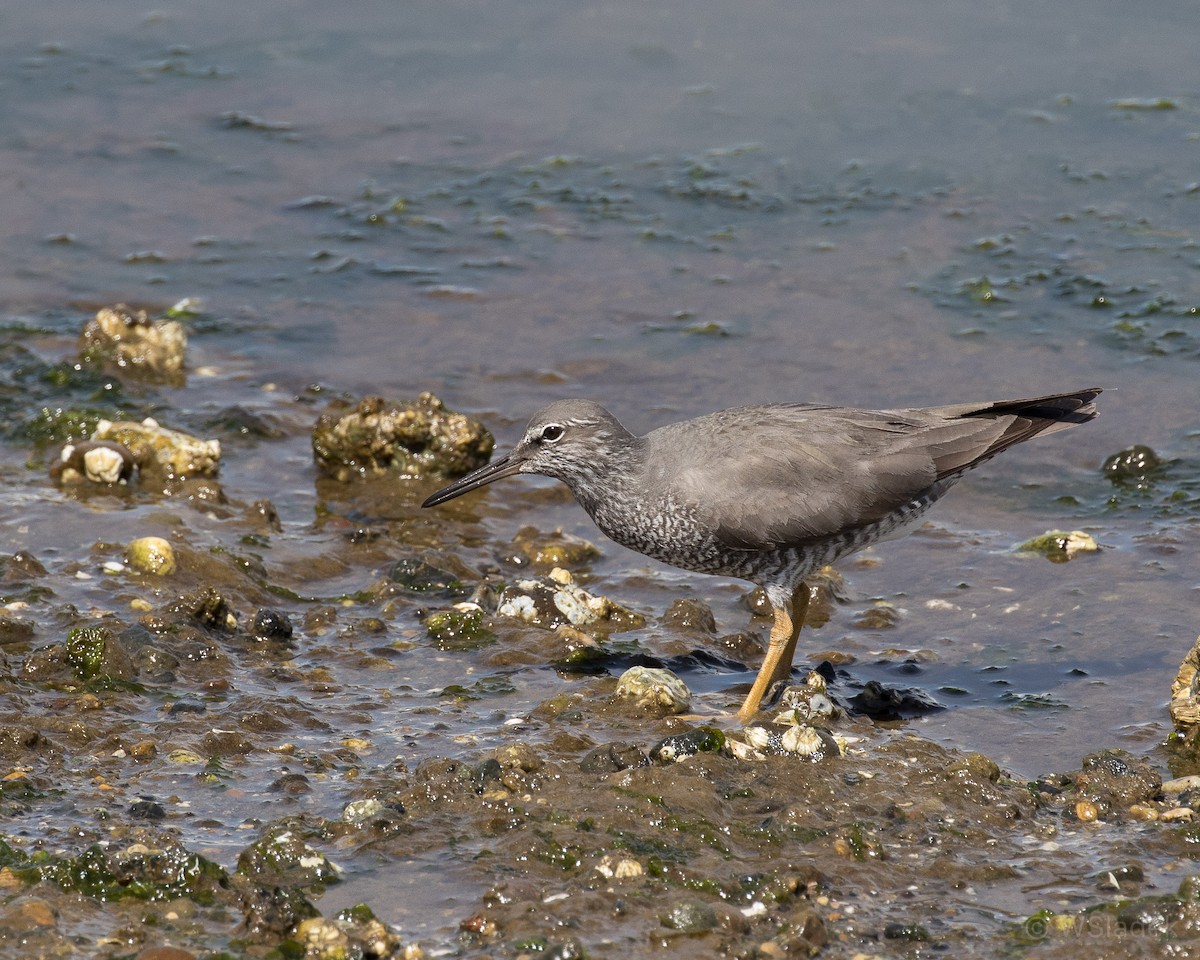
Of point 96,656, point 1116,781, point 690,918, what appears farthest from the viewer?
point 96,656

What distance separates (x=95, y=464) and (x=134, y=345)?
201cm

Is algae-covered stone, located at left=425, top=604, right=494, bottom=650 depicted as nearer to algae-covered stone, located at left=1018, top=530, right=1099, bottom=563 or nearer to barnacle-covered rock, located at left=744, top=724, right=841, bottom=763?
barnacle-covered rock, located at left=744, top=724, right=841, bottom=763

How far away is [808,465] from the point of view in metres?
7.03

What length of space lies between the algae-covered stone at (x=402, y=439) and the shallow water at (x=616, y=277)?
0.21 meters

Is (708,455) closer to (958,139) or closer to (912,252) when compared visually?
(912,252)

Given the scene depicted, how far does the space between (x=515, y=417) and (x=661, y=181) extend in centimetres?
396

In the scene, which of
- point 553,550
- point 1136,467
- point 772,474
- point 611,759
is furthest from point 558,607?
point 1136,467

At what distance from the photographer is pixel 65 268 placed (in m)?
11.9

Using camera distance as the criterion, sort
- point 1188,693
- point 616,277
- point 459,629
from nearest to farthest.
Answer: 1. point 1188,693
2. point 459,629
3. point 616,277

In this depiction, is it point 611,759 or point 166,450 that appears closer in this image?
point 611,759

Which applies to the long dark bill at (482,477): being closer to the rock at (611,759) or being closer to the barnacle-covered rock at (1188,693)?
the rock at (611,759)

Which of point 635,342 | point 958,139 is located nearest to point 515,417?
point 635,342

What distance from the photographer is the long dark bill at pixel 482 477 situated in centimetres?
756

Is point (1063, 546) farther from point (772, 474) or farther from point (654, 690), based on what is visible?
point (654, 690)
